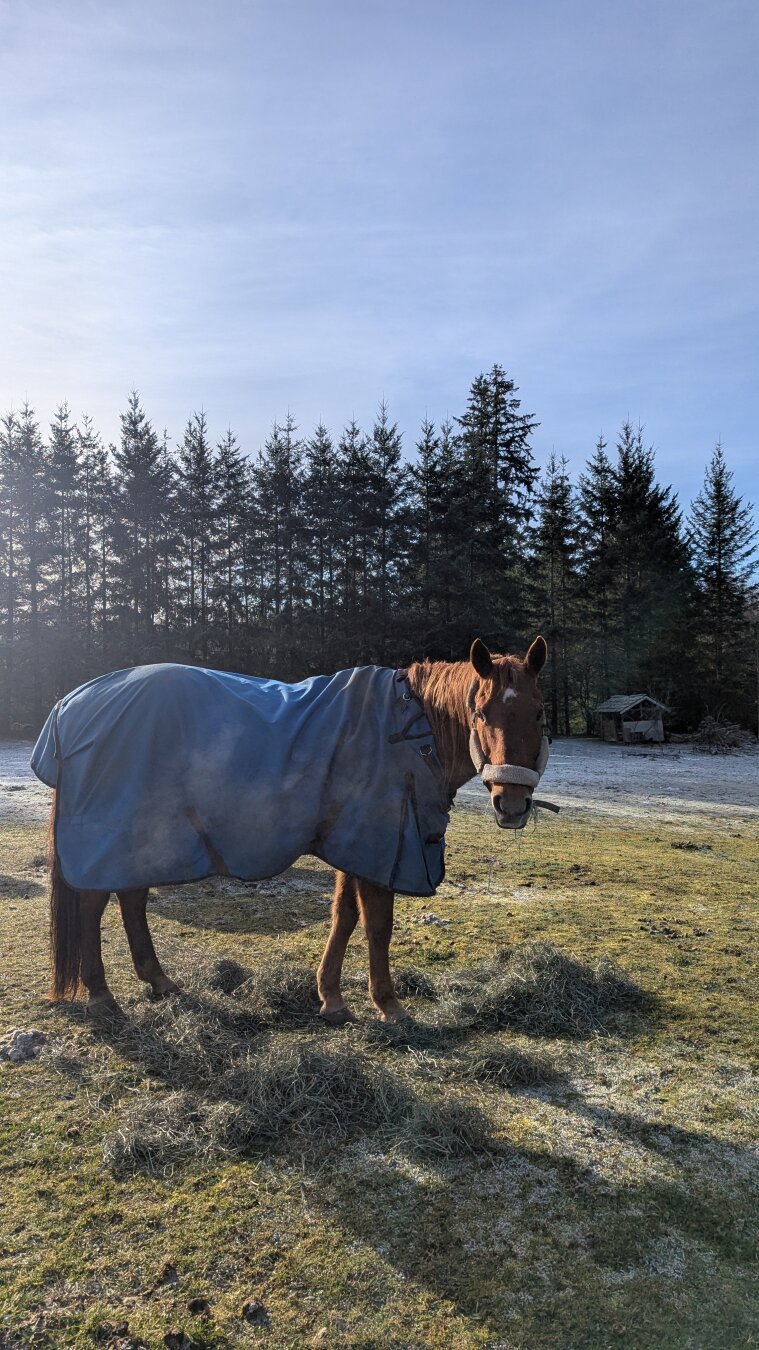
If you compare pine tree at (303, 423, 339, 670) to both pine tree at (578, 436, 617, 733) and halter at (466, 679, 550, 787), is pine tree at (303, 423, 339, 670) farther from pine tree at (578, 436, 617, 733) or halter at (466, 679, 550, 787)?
halter at (466, 679, 550, 787)

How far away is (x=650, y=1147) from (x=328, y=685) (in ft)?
8.39

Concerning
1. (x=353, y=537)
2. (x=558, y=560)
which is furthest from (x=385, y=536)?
(x=558, y=560)

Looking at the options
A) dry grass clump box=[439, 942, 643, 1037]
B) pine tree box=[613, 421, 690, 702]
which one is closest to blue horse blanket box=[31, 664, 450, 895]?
dry grass clump box=[439, 942, 643, 1037]

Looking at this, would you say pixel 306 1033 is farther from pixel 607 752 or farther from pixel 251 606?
pixel 251 606

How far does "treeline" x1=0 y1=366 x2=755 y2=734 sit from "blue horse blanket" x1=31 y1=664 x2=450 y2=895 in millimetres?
22898

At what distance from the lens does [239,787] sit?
3.59 meters

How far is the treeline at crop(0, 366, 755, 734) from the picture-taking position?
1105 inches

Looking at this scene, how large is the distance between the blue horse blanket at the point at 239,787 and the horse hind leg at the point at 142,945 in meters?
0.47

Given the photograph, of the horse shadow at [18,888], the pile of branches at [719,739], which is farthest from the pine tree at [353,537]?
the horse shadow at [18,888]

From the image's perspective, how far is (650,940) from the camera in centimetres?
497

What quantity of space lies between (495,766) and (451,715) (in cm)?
54

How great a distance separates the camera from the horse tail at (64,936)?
3826mm

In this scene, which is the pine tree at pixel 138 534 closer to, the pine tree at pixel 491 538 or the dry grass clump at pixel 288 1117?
the pine tree at pixel 491 538

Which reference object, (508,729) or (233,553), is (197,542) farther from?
(508,729)
